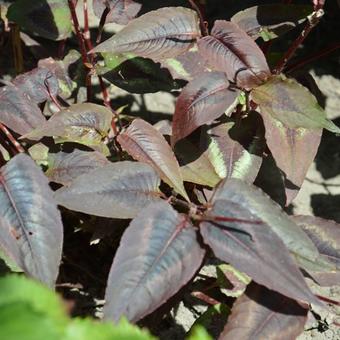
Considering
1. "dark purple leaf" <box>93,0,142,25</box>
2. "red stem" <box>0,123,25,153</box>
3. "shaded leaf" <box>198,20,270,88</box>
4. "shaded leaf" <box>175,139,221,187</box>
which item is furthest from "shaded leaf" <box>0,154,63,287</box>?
"dark purple leaf" <box>93,0,142,25</box>

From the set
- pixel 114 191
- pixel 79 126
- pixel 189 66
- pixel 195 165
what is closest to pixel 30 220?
pixel 114 191

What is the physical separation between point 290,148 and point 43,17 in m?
0.86

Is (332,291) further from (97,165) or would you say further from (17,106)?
(17,106)

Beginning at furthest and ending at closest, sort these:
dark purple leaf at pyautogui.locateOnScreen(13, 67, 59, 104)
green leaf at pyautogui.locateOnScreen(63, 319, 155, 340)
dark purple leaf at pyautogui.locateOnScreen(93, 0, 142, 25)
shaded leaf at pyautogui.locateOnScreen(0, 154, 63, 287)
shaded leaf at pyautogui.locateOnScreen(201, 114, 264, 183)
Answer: dark purple leaf at pyautogui.locateOnScreen(93, 0, 142, 25) → dark purple leaf at pyautogui.locateOnScreen(13, 67, 59, 104) → shaded leaf at pyautogui.locateOnScreen(201, 114, 264, 183) → shaded leaf at pyautogui.locateOnScreen(0, 154, 63, 287) → green leaf at pyautogui.locateOnScreen(63, 319, 155, 340)

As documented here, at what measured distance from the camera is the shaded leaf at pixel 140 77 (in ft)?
5.85

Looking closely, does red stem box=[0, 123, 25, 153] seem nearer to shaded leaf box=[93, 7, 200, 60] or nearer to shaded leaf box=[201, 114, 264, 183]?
shaded leaf box=[93, 7, 200, 60]

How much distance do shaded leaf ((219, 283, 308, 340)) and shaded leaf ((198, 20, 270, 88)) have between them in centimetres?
46

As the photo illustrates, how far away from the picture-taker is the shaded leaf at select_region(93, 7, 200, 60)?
150 centimetres

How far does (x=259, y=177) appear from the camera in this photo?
2230 mm

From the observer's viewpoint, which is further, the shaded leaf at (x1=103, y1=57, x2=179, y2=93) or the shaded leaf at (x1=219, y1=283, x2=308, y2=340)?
the shaded leaf at (x1=103, y1=57, x2=179, y2=93)

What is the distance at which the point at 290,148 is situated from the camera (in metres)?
1.51

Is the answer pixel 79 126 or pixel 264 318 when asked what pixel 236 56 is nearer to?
pixel 79 126

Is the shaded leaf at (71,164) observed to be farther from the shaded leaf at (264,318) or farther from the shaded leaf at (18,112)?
the shaded leaf at (264,318)

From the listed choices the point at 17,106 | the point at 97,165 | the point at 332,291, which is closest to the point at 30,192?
the point at 97,165
